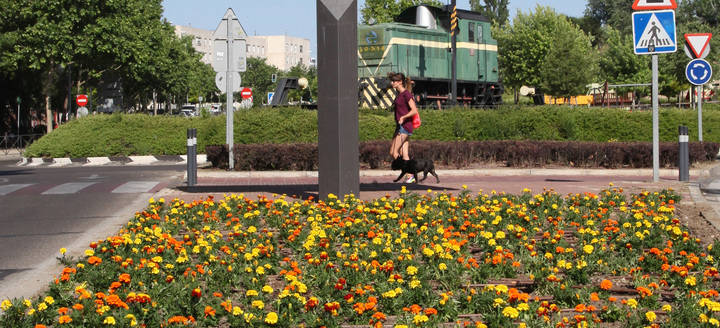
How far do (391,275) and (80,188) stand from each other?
1107cm

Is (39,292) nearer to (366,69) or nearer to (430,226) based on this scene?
(430,226)

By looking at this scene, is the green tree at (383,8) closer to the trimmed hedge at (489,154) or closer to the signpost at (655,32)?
the trimmed hedge at (489,154)

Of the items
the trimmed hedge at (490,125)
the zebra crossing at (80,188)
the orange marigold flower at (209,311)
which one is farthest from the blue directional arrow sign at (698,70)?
the orange marigold flower at (209,311)

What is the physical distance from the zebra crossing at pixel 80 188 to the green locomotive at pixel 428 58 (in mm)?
15412

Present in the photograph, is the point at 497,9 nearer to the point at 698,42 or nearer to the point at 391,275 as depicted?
the point at 698,42

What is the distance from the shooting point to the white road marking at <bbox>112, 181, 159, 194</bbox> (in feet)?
47.9

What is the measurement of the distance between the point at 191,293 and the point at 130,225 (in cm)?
367

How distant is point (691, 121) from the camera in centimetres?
2389

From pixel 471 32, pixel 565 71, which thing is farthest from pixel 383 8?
pixel 471 32

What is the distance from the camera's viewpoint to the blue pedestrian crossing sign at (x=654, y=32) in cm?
1367

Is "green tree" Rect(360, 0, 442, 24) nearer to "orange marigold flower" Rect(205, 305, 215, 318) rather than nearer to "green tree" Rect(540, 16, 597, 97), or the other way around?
"green tree" Rect(540, 16, 597, 97)

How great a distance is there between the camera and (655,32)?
13781 millimetres

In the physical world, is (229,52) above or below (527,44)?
below

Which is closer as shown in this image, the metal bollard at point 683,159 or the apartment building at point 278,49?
the metal bollard at point 683,159
